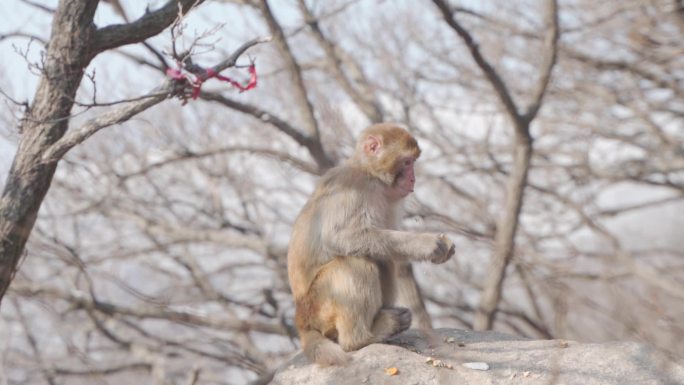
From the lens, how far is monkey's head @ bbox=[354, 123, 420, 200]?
4918 millimetres

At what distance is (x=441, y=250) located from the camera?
4.52m

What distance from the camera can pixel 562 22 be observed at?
10.8 m

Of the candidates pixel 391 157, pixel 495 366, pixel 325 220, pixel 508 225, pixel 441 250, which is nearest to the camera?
pixel 495 366

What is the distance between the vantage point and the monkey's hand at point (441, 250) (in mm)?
4508

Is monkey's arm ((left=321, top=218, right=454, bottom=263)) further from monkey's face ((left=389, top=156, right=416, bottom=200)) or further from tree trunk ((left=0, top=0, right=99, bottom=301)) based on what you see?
tree trunk ((left=0, top=0, right=99, bottom=301))

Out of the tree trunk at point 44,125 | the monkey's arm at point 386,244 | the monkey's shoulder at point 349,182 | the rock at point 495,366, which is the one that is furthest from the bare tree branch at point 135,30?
the rock at point 495,366

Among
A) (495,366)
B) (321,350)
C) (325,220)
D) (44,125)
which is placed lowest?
(495,366)

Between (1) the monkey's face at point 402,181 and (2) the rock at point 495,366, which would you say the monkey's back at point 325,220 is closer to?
(1) the monkey's face at point 402,181

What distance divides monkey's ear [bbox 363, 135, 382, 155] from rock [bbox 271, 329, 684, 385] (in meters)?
1.04

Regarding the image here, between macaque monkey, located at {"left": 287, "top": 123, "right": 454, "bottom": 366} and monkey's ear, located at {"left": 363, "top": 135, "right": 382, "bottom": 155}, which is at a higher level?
monkey's ear, located at {"left": 363, "top": 135, "right": 382, "bottom": 155}

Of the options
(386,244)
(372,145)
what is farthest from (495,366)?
(372,145)

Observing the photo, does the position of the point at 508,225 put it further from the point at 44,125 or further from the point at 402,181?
the point at 44,125

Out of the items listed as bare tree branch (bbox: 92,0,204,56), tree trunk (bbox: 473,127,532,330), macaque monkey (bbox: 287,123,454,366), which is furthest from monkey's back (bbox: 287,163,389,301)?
tree trunk (bbox: 473,127,532,330)

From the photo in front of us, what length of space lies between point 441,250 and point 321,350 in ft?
2.52
